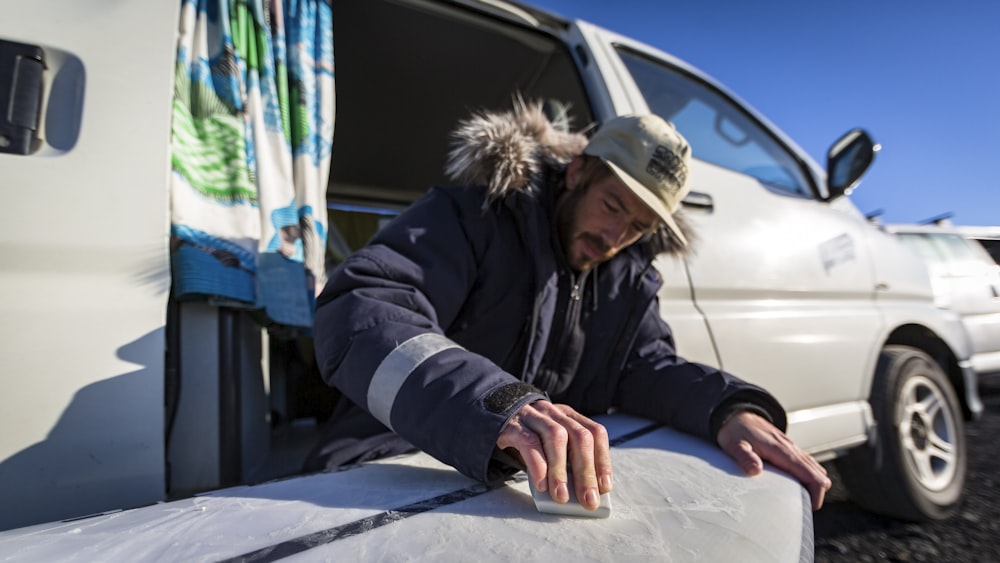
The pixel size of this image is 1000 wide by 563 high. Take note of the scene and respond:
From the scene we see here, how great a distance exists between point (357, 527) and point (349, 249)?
274cm

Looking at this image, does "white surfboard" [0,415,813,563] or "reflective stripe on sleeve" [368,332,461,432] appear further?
"reflective stripe on sleeve" [368,332,461,432]

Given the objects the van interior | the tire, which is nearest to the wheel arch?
the tire

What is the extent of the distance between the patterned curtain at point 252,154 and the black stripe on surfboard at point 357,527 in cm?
63

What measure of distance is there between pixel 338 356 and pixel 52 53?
2.42ft

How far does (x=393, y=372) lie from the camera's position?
34.2 inches

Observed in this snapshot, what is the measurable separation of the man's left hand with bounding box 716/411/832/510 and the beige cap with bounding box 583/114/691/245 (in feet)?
1.93

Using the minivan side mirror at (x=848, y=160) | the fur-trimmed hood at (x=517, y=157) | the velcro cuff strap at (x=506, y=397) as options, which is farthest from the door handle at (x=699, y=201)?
the velcro cuff strap at (x=506, y=397)

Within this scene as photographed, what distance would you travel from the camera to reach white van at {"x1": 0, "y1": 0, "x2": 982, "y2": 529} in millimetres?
812

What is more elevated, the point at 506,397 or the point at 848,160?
the point at 848,160

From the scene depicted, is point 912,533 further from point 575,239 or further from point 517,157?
point 517,157

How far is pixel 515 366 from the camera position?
1336mm

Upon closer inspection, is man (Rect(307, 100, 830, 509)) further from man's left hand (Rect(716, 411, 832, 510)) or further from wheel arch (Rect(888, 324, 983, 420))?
wheel arch (Rect(888, 324, 983, 420))

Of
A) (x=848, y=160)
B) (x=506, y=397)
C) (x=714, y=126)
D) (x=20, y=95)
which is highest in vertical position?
(x=714, y=126)

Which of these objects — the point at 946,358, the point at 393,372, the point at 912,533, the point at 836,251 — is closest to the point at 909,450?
the point at 912,533
